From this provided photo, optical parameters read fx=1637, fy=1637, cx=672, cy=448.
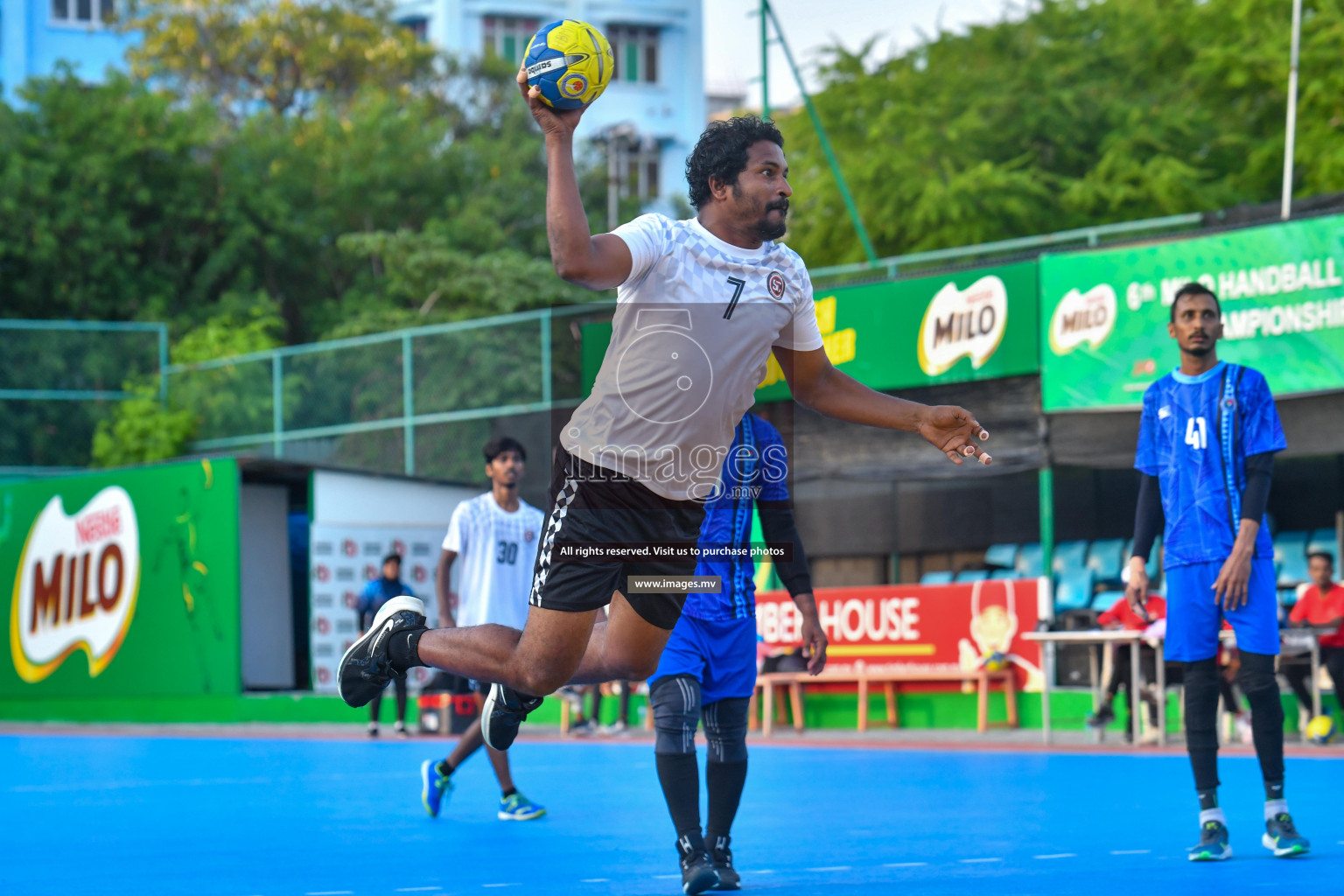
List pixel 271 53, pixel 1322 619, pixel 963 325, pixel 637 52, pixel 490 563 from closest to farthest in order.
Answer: pixel 490 563, pixel 1322 619, pixel 963 325, pixel 271 53, pixel 637 52

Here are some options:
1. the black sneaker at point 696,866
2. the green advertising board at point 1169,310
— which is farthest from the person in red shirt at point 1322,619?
the black sneaker at point 696,866

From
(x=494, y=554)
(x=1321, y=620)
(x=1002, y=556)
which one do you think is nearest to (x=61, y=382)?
(x=1002, y=556)

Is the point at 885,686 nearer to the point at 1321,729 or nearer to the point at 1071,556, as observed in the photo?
the point at 1071,556

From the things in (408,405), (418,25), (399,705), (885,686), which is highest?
(418,25)

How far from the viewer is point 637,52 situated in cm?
6197

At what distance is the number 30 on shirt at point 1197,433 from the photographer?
22.2ft

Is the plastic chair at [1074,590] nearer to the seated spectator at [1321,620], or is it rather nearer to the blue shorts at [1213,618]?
the seated spectator at [1321,620]

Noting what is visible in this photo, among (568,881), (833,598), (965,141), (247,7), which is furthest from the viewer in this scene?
(247,7)

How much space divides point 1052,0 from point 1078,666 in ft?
68.7

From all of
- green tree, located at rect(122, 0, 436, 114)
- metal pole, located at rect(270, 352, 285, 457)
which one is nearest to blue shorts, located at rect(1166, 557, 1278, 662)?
metal pole, located at rect(270, 352, 285, 457)

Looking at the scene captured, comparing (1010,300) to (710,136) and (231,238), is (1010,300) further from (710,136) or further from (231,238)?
(231,238)

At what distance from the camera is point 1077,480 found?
65.3 ft

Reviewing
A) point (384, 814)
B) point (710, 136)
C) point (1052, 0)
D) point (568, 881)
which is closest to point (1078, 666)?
point (384, 814)

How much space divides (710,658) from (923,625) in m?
10.5
